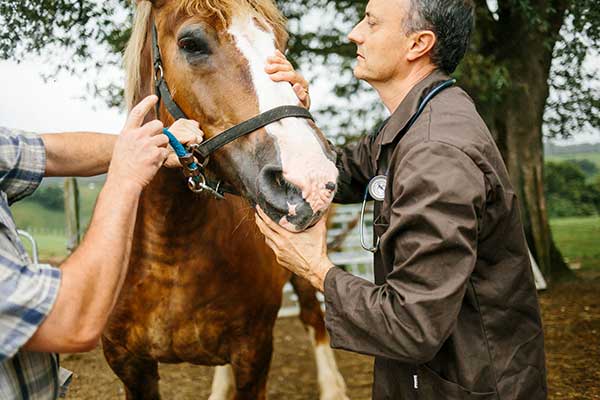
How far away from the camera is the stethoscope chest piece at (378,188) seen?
177 centimetres

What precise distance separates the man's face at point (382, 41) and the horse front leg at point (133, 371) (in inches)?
69.5

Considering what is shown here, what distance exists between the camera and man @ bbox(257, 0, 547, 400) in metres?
1.45

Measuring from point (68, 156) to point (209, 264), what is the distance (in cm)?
80

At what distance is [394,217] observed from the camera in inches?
60.2

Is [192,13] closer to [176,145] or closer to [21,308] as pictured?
[176,145]

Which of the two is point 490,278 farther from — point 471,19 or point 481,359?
point 471,19

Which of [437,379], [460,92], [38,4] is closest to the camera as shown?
[437,379]

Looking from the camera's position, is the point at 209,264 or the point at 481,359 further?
the point at 209,264

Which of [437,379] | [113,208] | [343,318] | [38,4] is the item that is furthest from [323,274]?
[38,4]

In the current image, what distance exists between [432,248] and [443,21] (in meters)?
0.77

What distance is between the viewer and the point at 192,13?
202cm

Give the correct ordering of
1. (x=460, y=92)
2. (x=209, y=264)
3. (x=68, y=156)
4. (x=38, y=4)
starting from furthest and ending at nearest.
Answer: (x=38, y=4), (x=209, y=264), (x=68, y=156), (x=460, y=92)

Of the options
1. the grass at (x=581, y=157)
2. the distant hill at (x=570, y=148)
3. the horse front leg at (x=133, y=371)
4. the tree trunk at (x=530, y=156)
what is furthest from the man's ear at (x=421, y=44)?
the grass at (x=581, y=157)

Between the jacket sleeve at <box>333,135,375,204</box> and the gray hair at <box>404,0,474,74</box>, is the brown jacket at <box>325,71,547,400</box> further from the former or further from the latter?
the jacket sleeve at <box>333,135,375,204</box>
